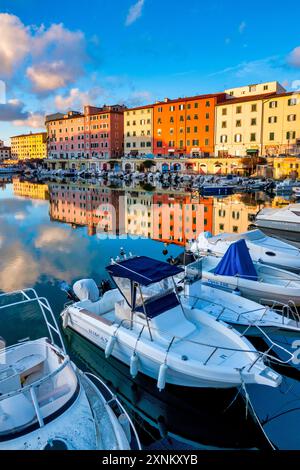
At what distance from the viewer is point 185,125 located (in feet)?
225

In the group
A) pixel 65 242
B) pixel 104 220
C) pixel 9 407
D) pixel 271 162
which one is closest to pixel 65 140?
pixel 271 162

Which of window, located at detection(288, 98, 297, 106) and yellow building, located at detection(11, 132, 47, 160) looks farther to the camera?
yellow building, located at detection(11, 132, 47, 160)

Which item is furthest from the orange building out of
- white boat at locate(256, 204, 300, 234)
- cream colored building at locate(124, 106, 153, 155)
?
white boat at locate(256, 204, 300, 234)

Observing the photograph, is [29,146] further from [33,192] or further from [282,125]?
[282,125]

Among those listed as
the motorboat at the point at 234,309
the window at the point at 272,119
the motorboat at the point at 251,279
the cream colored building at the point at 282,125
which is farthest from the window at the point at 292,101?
the motorboat at the point at 234,309

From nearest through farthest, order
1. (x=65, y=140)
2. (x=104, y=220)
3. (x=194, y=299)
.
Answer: (x=194, y=299)
(x=104, y=220)
(x=65, y=140)

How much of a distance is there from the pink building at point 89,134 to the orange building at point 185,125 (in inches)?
532

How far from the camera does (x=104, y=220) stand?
29.9 meters

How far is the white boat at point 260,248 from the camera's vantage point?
555 inches

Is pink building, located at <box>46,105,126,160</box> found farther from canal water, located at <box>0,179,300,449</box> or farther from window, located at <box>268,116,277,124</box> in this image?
Result: canal water, located at <box>0,179,300,449</box>

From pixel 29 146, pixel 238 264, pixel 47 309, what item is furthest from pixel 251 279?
pixel 29 146

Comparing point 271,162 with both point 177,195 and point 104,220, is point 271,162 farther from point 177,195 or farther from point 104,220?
point 104,220

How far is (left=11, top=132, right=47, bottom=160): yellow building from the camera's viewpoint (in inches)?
6473

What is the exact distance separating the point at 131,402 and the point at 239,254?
6.65 m
